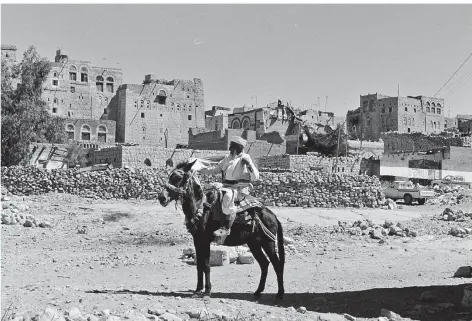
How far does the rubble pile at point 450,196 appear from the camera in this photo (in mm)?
Answer: 28780

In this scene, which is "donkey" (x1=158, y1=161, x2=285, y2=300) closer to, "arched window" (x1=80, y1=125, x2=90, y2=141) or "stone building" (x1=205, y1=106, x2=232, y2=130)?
"arched window" (x1=80, y1=125, x2=90, y2=141)

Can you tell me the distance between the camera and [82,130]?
223ft

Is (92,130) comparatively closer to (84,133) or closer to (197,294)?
(84,133)

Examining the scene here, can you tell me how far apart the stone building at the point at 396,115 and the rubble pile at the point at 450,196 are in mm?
51127

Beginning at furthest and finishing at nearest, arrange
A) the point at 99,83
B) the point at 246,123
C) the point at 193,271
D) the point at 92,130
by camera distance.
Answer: the point at 99,83 → the point at 92,130 → the point at 246,123 → the point at 193,271

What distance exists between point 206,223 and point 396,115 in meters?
82.6

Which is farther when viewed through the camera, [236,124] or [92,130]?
[92,130]

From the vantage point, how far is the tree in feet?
115

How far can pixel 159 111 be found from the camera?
75.2m

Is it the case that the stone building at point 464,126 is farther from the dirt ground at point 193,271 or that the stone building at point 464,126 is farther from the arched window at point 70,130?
the dirt ground at point 193,271

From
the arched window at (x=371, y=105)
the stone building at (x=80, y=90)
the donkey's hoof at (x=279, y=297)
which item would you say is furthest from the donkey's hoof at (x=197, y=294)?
the arched window at (x=371, y=105)

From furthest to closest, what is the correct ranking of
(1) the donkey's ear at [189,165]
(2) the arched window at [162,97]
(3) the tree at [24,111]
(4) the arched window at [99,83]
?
1. (4) the arched window at [99,83]
2. (2) the arched window at [162,97]
3. (3) the tree at [24,111]
4. (1) the donkey's ear at [189,165]

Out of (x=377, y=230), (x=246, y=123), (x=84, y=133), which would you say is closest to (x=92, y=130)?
(x=84, y=133)

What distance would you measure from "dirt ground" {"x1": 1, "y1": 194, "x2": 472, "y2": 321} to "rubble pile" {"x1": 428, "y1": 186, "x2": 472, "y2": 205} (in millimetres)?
10330
